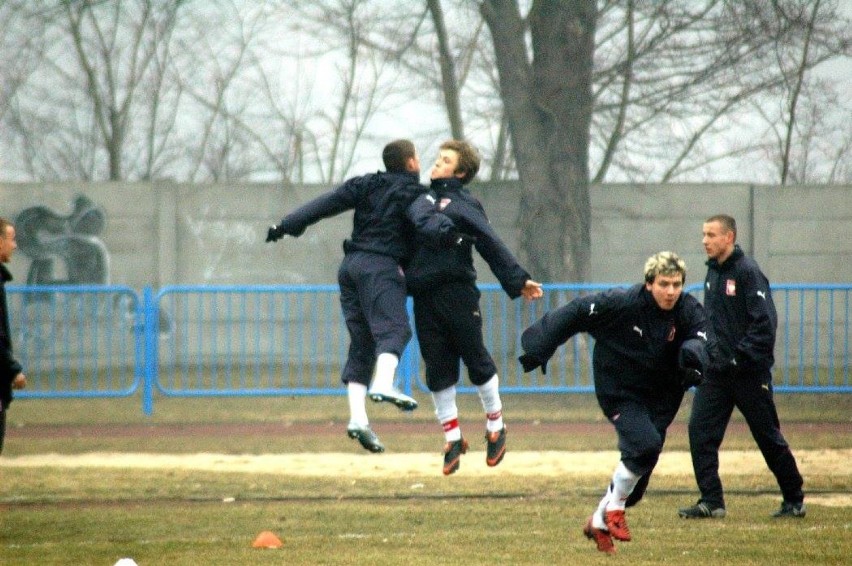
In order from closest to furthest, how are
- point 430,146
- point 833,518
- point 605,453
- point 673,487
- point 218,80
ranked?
point 833,518, point 673,487, point 605,453, point 430,146, point 218,80

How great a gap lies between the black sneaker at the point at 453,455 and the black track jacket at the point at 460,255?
3.30ft

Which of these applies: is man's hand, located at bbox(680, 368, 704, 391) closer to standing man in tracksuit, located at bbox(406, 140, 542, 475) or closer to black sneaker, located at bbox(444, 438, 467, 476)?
standing man in tracksuit, located at bbox(406, 140, 542, 475)

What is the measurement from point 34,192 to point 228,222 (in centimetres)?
258

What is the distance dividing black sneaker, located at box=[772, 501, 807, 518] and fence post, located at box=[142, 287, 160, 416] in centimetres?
769

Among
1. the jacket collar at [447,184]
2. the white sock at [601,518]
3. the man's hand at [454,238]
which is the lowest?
the white sock at [601,518]

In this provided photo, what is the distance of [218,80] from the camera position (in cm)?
2488

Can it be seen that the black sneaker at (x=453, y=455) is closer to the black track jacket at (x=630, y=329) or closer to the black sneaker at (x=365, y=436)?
the black sneaker at (x=365, y=436)

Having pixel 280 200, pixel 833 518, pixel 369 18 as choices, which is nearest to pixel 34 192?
pixel 280 200

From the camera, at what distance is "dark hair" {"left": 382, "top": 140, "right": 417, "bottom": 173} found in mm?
9086

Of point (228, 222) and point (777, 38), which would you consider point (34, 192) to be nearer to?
point (228, 222)

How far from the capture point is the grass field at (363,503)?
8758 mm

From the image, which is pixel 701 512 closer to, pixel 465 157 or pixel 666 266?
pixel 666 266

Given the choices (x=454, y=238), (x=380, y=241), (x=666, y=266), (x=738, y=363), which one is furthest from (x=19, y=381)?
(x=738, y=363)

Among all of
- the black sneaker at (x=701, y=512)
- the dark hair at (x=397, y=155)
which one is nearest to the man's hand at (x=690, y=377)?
the black sneaker at (x=701, y=512)
